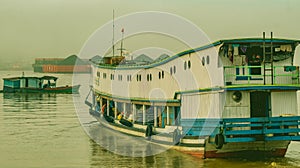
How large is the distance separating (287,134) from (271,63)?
3287 mm

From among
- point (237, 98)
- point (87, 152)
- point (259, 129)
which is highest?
point (237, 98)

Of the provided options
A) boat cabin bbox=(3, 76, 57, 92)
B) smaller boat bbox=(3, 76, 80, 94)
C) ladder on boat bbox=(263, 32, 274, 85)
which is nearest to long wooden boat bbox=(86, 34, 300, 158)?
ladder on boat bbox=(263, 32, 274, 85)

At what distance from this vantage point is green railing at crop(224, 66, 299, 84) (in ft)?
65.6

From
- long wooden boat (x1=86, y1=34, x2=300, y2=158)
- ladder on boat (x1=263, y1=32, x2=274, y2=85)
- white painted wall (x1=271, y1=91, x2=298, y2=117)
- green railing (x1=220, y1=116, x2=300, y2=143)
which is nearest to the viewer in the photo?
green railing (x1=220, y1=116, x2=300, y2=143)

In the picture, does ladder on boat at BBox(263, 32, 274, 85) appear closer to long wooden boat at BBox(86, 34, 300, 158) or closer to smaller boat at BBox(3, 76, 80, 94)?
long wooden boat at BBox(86, 34, 300, 158)

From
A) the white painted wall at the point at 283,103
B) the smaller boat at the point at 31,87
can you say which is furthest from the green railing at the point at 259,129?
the smaller boat at the point at 31,87

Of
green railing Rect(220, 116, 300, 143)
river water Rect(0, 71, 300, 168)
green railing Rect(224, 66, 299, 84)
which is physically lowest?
river water Rect(0, 71, 300, 168)

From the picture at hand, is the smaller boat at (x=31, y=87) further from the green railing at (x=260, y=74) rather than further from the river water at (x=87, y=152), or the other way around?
the green railing at (x=260, y=74)

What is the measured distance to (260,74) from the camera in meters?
20.6

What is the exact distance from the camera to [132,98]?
3002 cm

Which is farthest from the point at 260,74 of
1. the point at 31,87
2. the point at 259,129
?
the point at 31,87

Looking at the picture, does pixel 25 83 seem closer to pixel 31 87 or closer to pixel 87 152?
pixel 31 87

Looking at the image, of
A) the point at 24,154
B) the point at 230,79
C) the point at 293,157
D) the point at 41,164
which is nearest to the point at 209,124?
the point at 230,79

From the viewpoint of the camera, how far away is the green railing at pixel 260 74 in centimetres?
2000
